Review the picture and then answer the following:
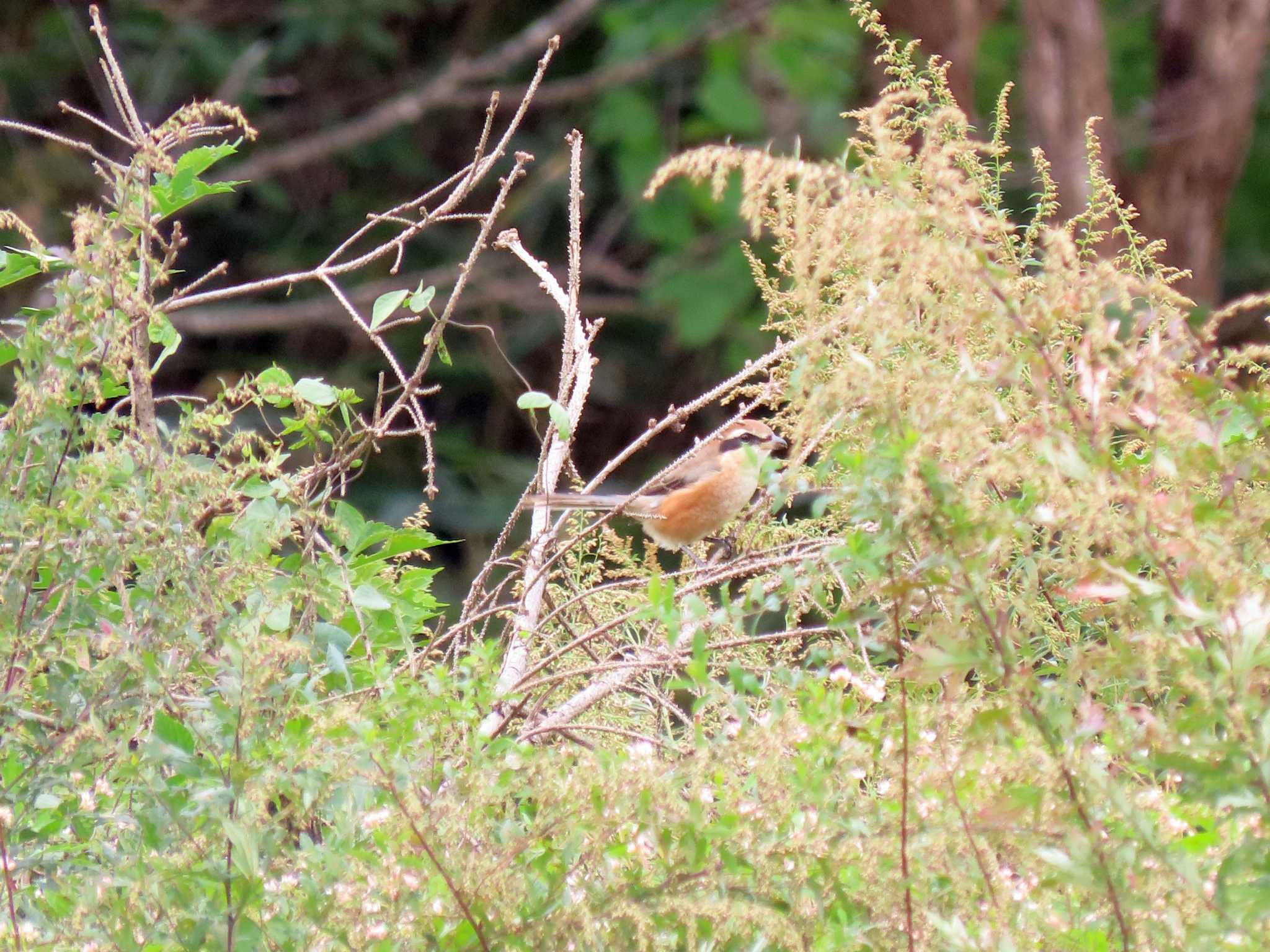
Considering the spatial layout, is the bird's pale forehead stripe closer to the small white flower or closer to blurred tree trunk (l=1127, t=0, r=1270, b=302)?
the small white flower

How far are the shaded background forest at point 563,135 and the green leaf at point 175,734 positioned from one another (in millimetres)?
6364

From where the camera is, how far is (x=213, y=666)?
6.60 feet

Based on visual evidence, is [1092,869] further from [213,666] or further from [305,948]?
[213,666]

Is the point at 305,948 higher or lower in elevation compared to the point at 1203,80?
lower

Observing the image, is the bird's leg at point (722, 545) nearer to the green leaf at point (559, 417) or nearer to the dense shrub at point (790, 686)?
the green leaf at point (559, 417)

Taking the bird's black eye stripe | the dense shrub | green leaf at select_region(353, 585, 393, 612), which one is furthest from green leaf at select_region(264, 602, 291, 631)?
the bird's black eye stripe

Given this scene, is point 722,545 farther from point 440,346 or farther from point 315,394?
point 315,394

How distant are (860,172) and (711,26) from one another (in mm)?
7662

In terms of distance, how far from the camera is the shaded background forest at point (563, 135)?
8438 mm

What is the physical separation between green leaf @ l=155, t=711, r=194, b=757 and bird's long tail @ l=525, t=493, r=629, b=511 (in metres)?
1.06

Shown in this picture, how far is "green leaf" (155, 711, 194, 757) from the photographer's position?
1.78m

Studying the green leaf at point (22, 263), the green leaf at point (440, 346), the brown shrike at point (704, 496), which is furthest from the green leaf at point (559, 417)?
the brown shrike at point (704, 496)

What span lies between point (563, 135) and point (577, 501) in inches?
285

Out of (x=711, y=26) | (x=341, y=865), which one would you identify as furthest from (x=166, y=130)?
(x=711, y=26)
